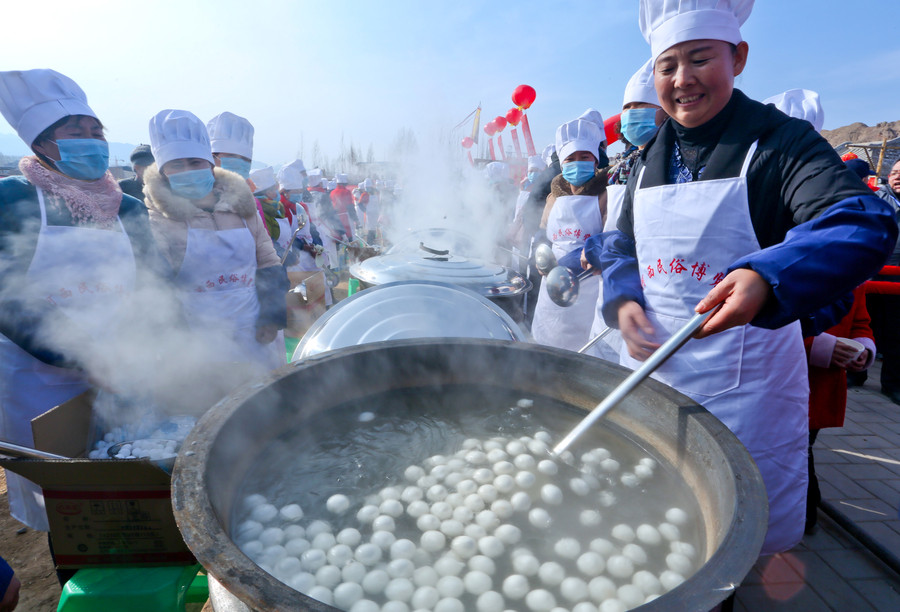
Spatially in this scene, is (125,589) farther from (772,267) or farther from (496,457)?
(772,267)

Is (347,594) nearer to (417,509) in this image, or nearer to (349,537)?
(349,537)

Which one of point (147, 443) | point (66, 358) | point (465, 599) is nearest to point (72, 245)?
point (66, 358)

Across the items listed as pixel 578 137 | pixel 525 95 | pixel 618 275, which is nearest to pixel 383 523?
pixel 618 275

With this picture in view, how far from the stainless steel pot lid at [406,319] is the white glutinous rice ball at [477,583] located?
137cm

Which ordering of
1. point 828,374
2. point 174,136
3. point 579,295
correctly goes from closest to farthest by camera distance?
point 828,374 < point 174,136 < point 579,295

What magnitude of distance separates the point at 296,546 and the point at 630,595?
3.25ft

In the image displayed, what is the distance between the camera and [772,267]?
1.28m

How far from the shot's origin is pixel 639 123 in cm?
357

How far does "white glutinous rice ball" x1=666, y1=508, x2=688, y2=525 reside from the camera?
150 centimetres

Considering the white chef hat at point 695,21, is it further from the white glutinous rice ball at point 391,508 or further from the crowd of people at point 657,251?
the white glutinous rice ball at point 391,508

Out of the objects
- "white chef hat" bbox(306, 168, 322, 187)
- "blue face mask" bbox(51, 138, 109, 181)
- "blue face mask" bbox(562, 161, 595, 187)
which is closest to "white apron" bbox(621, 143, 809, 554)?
"blue face mask" bbox(562, 161, 595, 187)

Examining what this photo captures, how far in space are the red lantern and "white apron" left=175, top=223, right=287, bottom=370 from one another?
1589 cm

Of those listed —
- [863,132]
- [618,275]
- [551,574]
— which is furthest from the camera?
[863,132]

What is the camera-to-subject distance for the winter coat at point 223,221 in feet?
9.92
